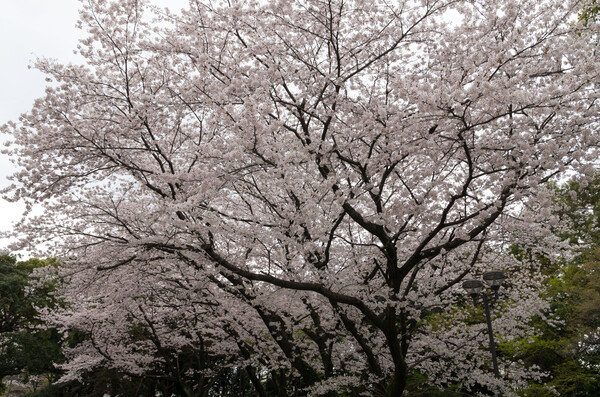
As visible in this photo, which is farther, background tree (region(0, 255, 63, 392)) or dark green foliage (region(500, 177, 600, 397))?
background tree (region(0, 255, 63, 392))

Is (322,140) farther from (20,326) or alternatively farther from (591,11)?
(20,326)

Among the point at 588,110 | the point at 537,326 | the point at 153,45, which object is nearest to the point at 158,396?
the point at 537,326

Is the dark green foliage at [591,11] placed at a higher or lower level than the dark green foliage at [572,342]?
higher

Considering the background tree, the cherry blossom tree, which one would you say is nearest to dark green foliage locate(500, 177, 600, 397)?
the cherry blossom tree

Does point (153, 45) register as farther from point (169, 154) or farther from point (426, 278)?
point (426, 278)

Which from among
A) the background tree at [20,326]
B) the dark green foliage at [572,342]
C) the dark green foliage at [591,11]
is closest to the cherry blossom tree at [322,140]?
the dark green foliage at [591,11]

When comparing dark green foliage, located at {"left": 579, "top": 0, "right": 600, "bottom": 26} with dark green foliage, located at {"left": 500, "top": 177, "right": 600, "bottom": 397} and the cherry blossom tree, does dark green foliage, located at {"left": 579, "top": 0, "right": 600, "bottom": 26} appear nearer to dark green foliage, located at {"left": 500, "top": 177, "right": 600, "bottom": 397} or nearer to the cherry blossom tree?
the cherry blossom tree

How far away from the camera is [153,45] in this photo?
708 cm

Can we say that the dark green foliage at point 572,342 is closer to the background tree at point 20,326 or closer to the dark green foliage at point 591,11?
the dark green foliage at point 591,11

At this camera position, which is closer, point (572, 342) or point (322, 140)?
point (322, 140)

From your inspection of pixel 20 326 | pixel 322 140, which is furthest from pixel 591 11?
pixel 20 326

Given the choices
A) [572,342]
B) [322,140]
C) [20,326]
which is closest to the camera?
[322,140]

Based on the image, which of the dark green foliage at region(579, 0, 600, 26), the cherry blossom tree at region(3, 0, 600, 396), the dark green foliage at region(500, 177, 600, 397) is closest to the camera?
the cherry blossom tree at region(3, 0, 600, 396)

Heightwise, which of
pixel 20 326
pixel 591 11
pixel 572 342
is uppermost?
pixel 591 11
